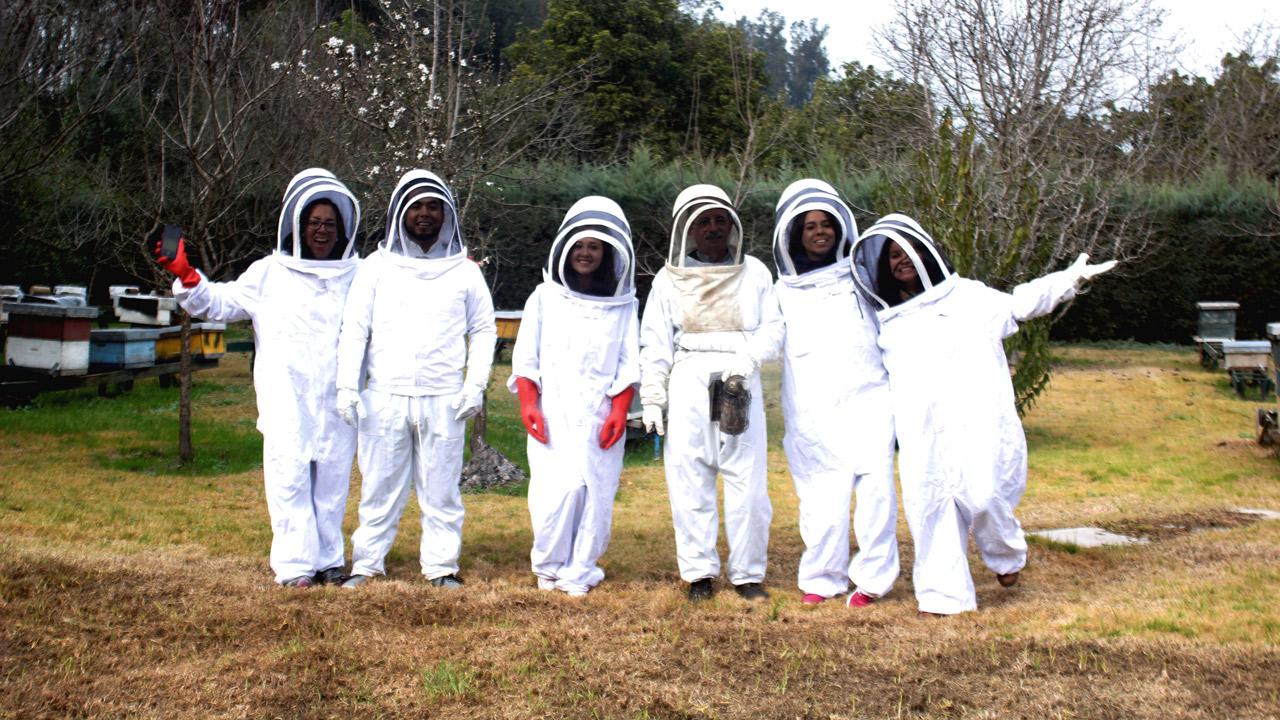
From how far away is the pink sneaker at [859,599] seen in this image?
19.7 ft

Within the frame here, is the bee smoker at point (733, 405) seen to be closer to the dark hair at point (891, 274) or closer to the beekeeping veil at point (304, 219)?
the dark hair at point (891, 274)

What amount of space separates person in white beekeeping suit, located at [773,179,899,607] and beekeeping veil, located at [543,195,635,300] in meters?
0.87

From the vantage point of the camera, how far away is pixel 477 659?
4.95 m

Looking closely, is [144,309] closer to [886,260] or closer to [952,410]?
[886,260]

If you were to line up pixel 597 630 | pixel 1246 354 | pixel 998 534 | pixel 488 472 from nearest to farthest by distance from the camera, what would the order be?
pixel 597 630, pixel 998 534, pixel 488 472, pixel 1246 354

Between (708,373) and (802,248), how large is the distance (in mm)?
950

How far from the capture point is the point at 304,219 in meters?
6.48

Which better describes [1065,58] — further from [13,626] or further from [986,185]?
[13,626]

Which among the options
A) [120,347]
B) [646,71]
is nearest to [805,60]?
[646,71]

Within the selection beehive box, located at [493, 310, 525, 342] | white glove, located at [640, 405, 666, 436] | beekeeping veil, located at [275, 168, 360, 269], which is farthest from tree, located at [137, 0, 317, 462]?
white glove, located at [640, 405, 666, 436]

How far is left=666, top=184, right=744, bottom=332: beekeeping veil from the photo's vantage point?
619 centimetres

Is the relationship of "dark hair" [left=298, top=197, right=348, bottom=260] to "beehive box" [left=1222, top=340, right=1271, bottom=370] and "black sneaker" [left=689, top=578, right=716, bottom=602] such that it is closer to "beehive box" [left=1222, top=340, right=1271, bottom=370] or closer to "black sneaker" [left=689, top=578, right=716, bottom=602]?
"black sneaker" [left=689, top=578, right=716, bottom=602]

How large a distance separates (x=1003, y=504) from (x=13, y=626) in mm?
4850

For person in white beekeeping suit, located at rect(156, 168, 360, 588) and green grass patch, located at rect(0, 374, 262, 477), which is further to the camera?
green grass patch, located at rect(0, 374, 262, 477)
